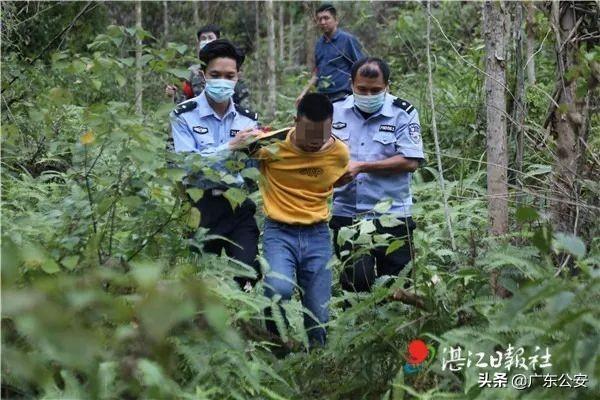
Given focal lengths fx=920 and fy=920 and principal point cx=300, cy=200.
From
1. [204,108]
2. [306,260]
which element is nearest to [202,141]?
[204,108]

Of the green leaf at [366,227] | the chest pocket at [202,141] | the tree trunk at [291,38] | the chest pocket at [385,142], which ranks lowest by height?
the tree trunk at [291,38]

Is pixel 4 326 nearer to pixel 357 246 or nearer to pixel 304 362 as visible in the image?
pixel 304 362

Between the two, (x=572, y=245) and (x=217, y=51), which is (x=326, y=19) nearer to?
(x=217, y=51)

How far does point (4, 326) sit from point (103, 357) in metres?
0.41

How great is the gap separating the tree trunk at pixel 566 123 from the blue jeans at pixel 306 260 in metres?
1.41

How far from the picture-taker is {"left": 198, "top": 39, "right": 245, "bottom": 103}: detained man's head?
18.7ft

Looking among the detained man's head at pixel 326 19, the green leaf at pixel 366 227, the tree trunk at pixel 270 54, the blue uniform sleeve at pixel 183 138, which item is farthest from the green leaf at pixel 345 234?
the tree trunk at pixel 270 54

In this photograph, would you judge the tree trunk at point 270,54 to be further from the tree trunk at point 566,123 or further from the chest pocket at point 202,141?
the tree trunk at point 566,123

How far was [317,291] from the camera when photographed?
5.59 m

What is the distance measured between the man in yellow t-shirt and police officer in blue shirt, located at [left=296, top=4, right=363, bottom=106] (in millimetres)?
5430

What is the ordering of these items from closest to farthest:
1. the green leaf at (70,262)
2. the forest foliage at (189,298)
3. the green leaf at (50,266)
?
the forest foliage at (189,298) < the green leaf at (50,266) < the green leaf at (70,262)

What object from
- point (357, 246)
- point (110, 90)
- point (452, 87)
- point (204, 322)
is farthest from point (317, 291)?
point (110, 90)

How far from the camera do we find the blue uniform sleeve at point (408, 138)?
5.98 m

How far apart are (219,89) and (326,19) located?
5.43 m
